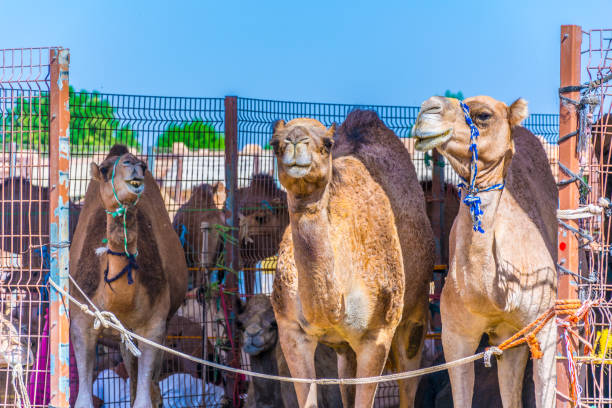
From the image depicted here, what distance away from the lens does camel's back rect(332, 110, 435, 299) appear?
296 inches

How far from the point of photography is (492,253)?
5.81 metres

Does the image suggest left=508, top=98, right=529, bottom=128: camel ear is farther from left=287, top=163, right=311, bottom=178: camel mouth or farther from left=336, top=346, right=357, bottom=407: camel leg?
left=336, top=346, right=357, bottom=407: camel leg

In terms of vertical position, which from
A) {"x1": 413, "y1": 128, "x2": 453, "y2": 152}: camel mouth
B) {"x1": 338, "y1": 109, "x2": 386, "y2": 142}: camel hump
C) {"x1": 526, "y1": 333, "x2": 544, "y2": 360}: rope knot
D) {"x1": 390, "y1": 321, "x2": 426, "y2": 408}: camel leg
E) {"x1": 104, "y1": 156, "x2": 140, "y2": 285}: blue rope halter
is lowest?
{"x1": 390, "y1": 321, "x2": 426, "y2": 408}: camel leg

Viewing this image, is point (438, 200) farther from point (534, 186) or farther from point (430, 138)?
point (430, 138)

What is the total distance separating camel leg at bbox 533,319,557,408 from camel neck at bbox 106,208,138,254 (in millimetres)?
3682

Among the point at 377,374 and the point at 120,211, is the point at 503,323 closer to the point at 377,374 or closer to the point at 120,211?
the point at 377,374

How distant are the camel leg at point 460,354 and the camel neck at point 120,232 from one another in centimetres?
295

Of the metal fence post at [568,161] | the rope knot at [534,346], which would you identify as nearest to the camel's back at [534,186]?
the metal fence post at [568,161]

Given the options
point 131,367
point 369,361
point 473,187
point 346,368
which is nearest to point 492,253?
point 473,187

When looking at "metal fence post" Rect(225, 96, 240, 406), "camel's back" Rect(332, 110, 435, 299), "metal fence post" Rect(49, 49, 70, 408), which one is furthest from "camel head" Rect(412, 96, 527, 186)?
"metal fence post" Rect(225, 96, 240, 406)

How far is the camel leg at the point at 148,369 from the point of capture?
25.2 feet

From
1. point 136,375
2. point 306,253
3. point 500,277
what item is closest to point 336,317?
point 306,253

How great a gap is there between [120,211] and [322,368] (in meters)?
2.53

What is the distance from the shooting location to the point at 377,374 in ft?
21.5
